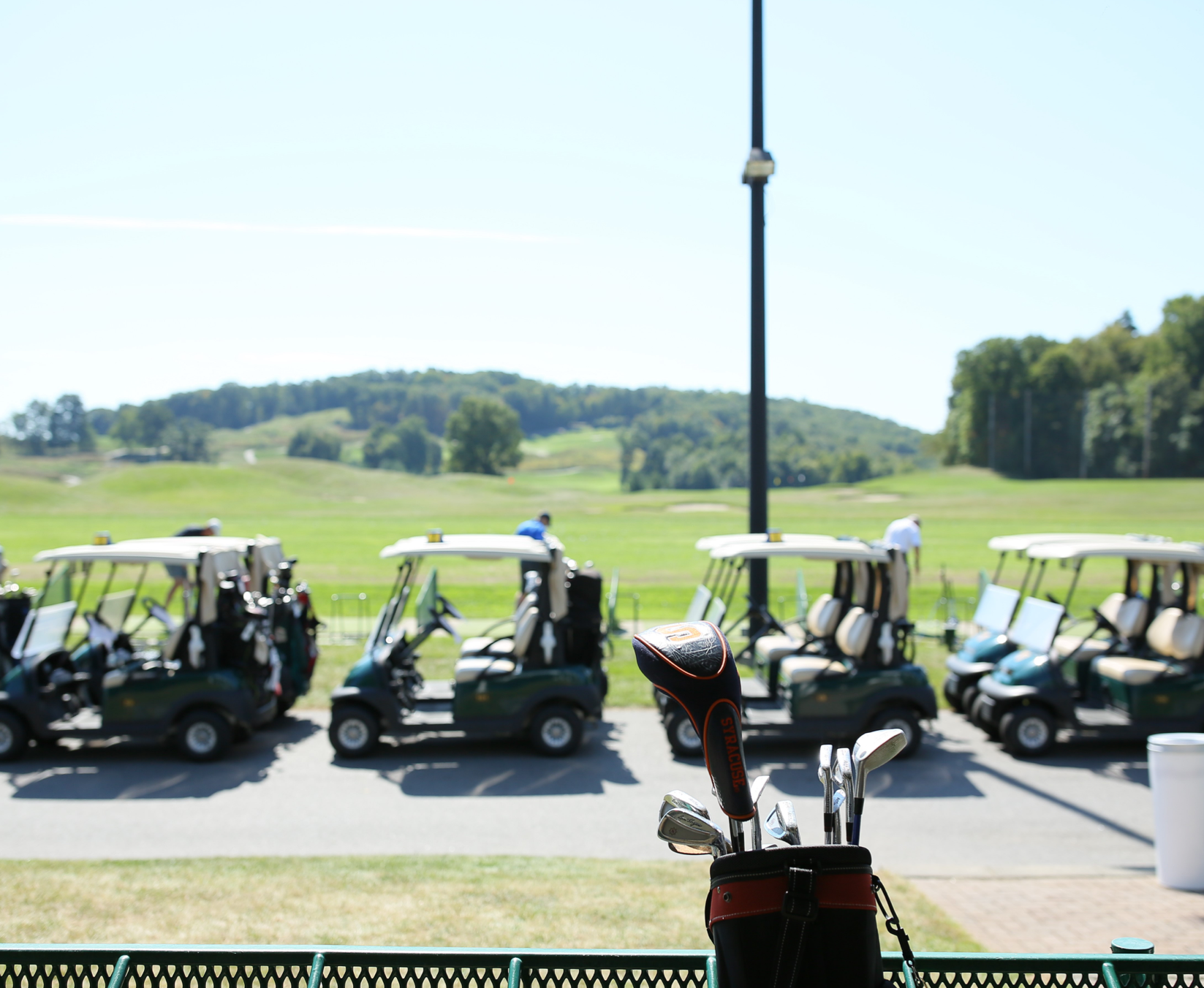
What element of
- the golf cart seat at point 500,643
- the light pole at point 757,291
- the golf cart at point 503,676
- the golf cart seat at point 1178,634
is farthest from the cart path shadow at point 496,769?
the golf cart seat at point 1178,634

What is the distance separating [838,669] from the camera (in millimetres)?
9219

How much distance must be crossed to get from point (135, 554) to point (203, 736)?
5.38 ft

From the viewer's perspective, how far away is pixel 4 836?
280 inches

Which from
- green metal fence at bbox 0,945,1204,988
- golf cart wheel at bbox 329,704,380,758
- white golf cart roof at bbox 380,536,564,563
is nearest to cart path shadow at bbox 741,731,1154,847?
white golf cart roof at bbox 380,536,564,563

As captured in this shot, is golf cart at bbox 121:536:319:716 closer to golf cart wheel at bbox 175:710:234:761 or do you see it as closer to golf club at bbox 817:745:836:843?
golf cart wheel at bbox 175:710:234:761

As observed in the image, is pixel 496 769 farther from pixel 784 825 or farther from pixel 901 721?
pixel 784 825

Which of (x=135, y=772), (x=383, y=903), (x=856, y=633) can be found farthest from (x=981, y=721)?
(x=135, y=772)

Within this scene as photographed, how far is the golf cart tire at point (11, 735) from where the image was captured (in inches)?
355

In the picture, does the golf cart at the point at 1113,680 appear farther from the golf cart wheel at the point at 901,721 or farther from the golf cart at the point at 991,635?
the golf cart wheel at the point at 901,721

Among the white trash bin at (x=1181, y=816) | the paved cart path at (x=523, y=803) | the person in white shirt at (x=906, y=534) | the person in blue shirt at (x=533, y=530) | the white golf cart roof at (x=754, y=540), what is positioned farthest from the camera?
the person in white shirt at (x=906, y=534)

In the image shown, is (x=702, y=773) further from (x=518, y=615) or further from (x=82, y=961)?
(x=82, y=961)

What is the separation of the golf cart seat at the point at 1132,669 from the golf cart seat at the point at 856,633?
84.1 inches

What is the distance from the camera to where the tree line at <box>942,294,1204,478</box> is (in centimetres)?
8394

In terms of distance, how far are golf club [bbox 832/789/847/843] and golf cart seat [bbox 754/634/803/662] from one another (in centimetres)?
795
